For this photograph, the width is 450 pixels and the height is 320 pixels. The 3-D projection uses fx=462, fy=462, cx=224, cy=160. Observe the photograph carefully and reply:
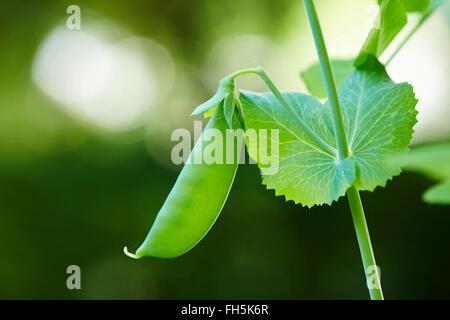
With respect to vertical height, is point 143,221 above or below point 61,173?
below

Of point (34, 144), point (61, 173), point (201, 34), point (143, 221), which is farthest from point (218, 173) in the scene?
point (201, 34)

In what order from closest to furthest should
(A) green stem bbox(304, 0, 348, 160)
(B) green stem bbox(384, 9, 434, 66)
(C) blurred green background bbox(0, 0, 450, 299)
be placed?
(A) green stem bbox(304, 0, 348, 160) → (B) green stem bbox(384, 9, 434, 66) → (C) blurred green background bbox(0, 0, 450, 299)

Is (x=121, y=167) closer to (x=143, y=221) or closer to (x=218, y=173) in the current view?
(x=143, y=221)

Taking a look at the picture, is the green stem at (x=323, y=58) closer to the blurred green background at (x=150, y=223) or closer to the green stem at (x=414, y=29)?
the green stem at (x=414, y=29)

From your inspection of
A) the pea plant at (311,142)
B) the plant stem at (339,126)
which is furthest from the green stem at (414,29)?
the plant stem at (339,126)

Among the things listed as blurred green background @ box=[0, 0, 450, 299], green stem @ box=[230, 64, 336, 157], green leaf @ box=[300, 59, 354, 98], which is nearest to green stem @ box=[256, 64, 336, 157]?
green stem @ box=[230, 64, 336, 157]

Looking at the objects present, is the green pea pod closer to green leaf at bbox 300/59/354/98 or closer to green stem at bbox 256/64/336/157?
green stem at bbox 256/64/336/157

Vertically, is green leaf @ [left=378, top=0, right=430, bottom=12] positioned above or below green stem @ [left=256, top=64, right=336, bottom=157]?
above

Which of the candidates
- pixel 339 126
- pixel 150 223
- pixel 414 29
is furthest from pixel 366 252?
pixel 150 223
